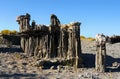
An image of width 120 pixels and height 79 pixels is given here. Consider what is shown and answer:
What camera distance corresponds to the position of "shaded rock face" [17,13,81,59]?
72.9ft

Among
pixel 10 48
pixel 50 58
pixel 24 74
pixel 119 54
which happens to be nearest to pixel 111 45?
pixel 119 54

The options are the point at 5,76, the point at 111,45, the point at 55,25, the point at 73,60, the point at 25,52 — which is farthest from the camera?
the point at 111,45

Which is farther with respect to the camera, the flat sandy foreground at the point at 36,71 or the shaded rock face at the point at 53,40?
the shaded rock face at the point at 53,40

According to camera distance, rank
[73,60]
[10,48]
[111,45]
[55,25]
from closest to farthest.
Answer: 1. [73,60]
2. [55,25]
3. [10,48]
4. [111,45]

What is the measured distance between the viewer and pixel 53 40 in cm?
2364

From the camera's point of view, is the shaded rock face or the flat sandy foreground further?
the shaded rock face

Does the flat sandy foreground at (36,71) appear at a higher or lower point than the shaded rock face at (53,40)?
lower

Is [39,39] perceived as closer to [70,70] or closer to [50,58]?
[50,58]

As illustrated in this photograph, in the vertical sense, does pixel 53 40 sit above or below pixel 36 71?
above

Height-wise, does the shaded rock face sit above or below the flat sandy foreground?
above

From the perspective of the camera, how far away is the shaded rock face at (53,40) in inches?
875

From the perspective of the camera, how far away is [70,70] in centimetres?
2070

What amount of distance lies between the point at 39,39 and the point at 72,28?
10.9 feet

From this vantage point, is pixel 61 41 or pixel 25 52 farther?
pixel 25 52
